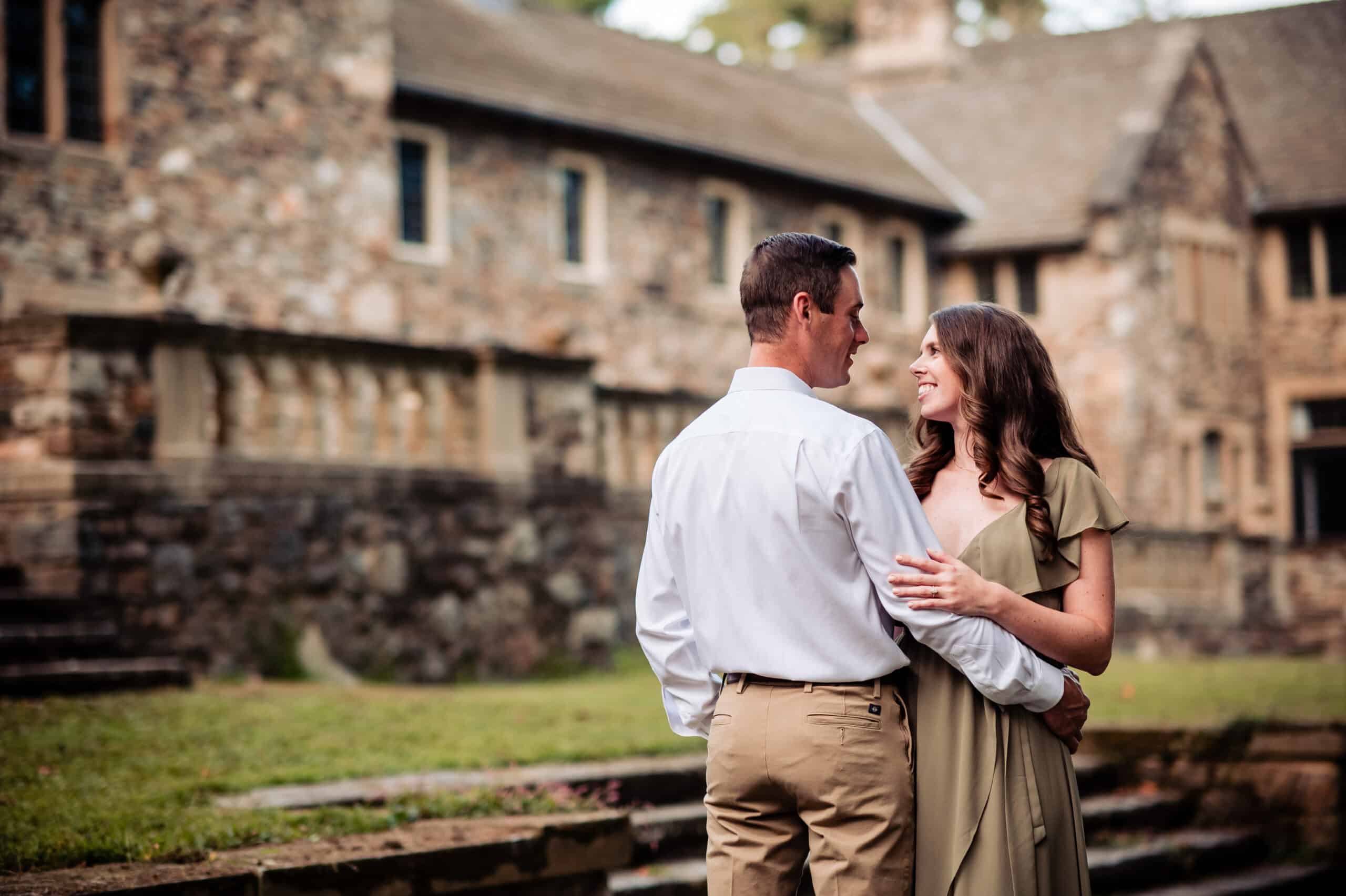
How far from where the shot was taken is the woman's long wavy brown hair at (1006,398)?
340cm

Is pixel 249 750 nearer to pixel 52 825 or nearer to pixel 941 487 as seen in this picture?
pixel 52 825

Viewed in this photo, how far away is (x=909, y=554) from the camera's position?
3096 millimetres

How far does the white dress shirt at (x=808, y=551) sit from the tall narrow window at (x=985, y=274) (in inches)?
961

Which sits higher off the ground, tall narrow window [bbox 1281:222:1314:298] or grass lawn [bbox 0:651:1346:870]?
tall narrow window [bbox 1281:222:1314:298]

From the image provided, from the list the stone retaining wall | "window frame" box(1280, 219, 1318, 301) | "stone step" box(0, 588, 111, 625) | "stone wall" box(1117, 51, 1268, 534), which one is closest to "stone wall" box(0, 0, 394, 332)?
"stone step" box(0, 588, 111, 625)

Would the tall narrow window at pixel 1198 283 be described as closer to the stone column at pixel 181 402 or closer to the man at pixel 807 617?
the stone column at pixel 181 402

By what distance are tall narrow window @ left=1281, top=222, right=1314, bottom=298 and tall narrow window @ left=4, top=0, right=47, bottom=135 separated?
22.4 metres

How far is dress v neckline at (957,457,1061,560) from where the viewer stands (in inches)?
133

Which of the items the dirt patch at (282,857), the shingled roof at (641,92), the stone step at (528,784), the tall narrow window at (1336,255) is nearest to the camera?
the dirt patch at (282,857)

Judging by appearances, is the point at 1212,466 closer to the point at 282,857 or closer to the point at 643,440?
the point at 643,440

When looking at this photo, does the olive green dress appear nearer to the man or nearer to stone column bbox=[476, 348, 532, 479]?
the man

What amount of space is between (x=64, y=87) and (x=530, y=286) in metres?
6.84

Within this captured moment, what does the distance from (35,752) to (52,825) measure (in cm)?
→ 144

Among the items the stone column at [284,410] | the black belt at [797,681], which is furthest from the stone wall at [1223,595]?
the black belt at [797,681]
